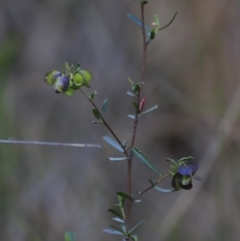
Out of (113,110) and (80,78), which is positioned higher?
(80,78)

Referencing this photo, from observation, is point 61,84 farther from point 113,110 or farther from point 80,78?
point 113,110

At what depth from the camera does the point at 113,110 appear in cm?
188

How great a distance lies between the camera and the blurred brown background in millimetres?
1746

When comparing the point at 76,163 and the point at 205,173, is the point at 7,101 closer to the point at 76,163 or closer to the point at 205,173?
the point at 76,163

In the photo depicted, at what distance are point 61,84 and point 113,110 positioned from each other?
143 cm

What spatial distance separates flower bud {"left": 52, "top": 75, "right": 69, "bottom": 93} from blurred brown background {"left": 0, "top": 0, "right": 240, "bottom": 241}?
128 centimetres

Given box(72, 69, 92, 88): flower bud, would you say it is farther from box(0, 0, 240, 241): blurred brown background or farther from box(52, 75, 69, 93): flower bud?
box(0, 0, 240, 241): blurred brown background

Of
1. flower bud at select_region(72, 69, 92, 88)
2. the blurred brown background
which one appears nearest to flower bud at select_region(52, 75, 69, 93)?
flower bud at select_region(72, 69, 92, 88)

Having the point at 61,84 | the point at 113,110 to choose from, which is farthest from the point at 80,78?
the point at 113,110

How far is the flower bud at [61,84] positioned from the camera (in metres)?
0.46

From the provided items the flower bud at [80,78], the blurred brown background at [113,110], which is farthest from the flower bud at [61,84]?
the blurred brown background at [113,110]

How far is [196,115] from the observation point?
1837mm

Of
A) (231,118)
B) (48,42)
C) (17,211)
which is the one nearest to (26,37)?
(48,42)

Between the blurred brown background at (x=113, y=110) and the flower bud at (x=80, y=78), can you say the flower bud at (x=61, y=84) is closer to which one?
the flower bud at (x=80, y=78)
